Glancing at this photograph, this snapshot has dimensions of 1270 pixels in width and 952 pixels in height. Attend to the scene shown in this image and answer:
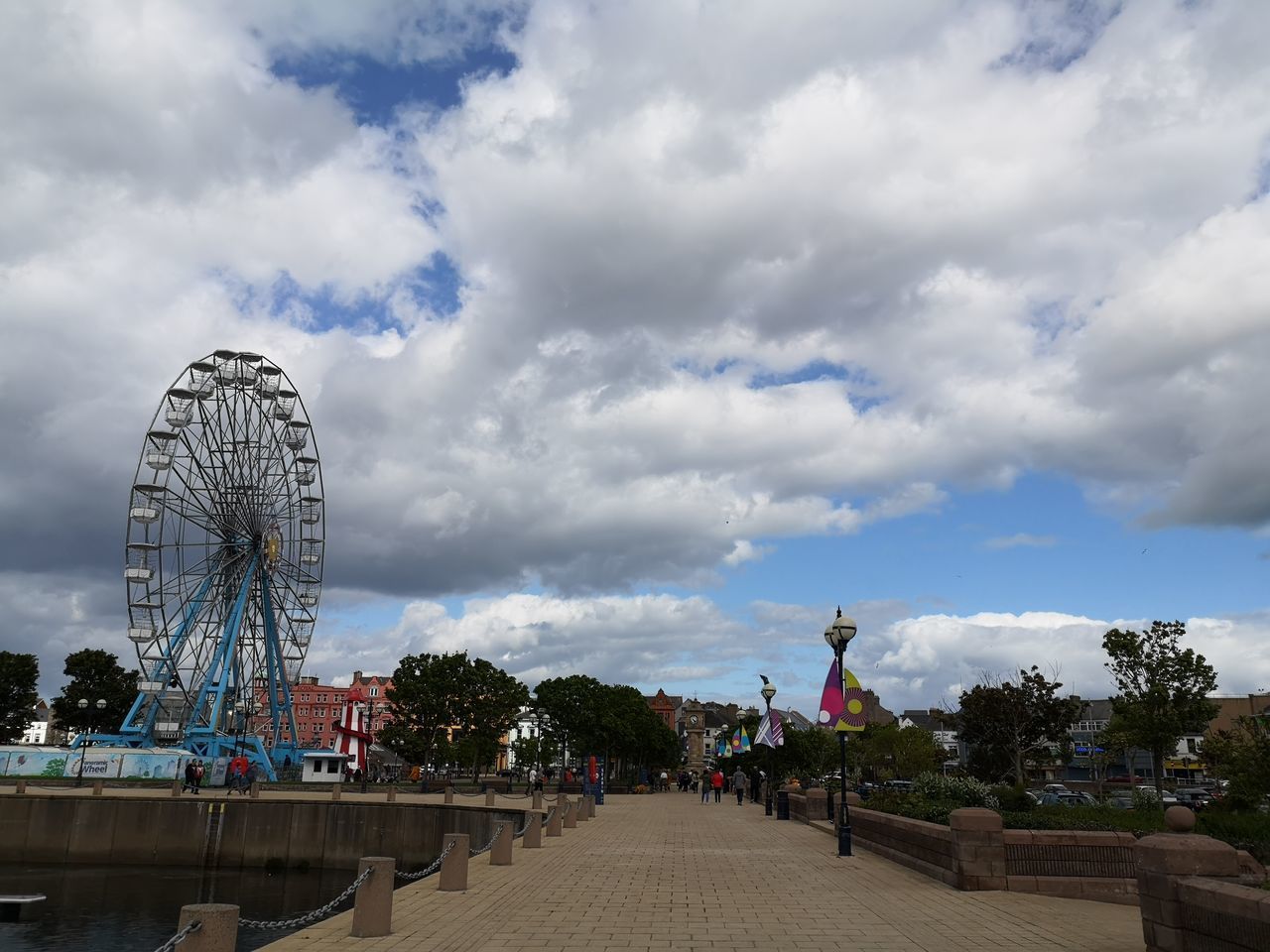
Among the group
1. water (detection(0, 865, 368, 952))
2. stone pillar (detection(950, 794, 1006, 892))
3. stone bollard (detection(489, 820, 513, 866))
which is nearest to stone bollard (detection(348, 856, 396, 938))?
stone bollard (detection(489, 820, 513, 866))

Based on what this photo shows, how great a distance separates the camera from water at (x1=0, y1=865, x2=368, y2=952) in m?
29.1

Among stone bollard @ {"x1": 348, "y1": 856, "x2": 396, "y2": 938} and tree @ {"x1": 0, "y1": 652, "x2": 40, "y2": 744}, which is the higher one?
tree @ {"x1": 0, "y1": 652, "x2": 40, "y2": 744}

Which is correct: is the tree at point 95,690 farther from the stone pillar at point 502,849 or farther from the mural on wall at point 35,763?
the stone pillar at point 502,849

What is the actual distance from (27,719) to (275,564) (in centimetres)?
5155

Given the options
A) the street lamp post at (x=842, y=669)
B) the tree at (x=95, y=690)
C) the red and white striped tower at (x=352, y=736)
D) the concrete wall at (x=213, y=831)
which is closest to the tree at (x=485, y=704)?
the red and white striped tower at (x=352, y=736)

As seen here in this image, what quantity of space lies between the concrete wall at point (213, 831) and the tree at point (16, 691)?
55.7 meters


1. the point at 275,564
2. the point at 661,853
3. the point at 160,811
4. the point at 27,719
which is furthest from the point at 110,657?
the point at 661,853

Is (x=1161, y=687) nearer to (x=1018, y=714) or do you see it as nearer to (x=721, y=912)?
(x=1018, y=714)

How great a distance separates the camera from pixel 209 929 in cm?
855

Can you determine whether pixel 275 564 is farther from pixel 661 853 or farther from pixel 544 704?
pixel 661 853

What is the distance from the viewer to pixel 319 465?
216 feet

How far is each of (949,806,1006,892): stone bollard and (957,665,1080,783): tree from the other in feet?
141

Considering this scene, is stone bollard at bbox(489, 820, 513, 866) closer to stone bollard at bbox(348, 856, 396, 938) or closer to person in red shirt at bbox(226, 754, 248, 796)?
stone bollard at bbox(348, 856, 396, 938)

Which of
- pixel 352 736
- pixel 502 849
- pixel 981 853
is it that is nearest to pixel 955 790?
pixel 981 853
